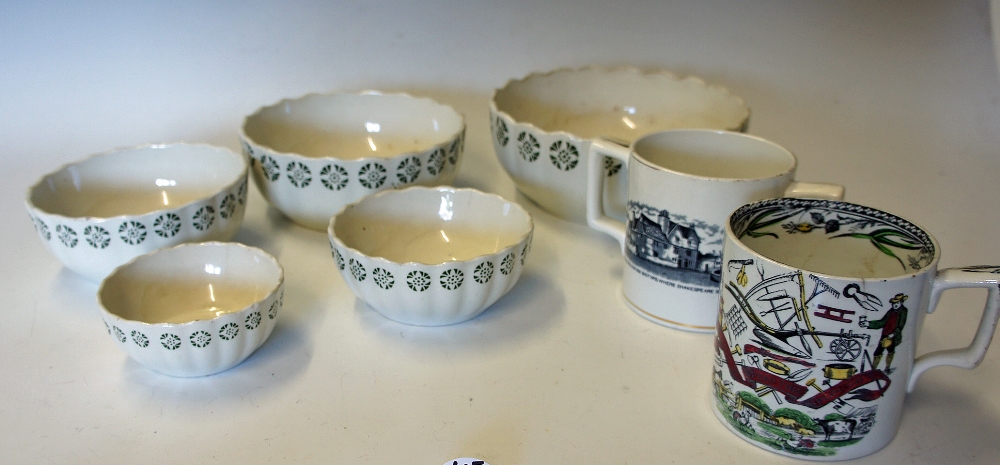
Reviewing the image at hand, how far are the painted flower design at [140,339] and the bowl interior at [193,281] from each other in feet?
0.39

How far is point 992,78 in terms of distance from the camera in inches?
73.5

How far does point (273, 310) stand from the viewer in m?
1.04

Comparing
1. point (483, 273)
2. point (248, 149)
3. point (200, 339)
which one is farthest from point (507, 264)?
point (248, 149)

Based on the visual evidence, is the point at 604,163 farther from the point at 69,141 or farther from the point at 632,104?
the point at 69,141

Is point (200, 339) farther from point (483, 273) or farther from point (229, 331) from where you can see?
point (483, 273)

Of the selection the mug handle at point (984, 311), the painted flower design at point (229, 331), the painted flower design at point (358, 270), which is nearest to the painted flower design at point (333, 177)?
the painted flower design at point (358, 270)

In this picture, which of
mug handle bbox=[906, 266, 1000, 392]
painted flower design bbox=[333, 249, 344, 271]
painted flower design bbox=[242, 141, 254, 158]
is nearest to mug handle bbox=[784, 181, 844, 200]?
mug handle bbox=[906, 266, 1000, 392]

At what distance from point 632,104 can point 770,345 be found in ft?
2.80

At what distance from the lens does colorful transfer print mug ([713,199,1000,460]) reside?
0.82 meters

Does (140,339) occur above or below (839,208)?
below

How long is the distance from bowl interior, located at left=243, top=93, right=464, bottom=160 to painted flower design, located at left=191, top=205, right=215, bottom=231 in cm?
33

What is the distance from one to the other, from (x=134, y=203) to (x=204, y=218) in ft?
0.84

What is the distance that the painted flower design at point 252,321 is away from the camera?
1000 mm

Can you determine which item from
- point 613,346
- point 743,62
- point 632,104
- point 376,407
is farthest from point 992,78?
point 376,407
